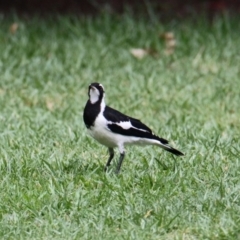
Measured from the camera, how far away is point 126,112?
9211mm

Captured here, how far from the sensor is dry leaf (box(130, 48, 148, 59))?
11047mm

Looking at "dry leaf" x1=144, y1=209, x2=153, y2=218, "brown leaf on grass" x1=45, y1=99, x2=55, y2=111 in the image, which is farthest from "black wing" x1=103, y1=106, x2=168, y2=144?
"brown leaf on grass" x1=45, y1=99, x2=55, y2=111

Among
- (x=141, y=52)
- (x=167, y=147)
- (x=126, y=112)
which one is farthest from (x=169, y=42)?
(x=167, y=147)

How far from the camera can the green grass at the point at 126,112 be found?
587 centimetres

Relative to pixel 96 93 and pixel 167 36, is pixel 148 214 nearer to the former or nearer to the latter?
pixel 96 93

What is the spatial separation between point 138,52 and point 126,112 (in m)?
2.04

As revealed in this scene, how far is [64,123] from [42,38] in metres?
3.18

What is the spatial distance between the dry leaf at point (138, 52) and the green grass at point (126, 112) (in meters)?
0.14

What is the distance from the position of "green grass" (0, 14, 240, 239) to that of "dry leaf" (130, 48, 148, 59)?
0.14m

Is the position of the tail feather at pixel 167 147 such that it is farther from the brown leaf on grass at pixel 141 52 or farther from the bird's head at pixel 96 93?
the brown leaf on grass at pixel 141 52

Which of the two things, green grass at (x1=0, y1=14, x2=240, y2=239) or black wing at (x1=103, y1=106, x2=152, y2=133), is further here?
black wing at (x1=103, y1=106, x2=152, y2=133)

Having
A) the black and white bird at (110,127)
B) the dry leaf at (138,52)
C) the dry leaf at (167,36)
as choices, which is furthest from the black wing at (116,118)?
the dry leaf at (167,36)

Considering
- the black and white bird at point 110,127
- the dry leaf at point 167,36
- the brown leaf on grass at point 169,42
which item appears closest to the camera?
the black and white bird at point 110,127

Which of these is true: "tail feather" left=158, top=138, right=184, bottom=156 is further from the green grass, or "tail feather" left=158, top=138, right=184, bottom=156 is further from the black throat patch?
the black throat patch
